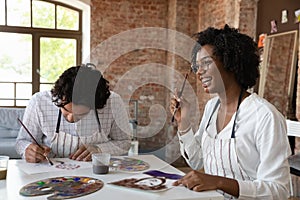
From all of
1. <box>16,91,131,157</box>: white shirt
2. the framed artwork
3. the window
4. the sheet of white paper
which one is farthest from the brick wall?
the sheet of white paper

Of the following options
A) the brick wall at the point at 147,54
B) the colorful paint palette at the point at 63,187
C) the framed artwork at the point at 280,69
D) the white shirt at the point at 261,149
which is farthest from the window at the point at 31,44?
the white shirt at the point at 261,149

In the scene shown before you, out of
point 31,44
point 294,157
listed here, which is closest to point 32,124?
point 294,157

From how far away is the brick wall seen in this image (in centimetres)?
521

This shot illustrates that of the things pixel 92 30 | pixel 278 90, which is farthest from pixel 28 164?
pixel 92 30

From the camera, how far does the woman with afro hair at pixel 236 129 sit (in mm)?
1257

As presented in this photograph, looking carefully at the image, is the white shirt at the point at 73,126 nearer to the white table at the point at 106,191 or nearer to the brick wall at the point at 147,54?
the white table at the point at 106,191

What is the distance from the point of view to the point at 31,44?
17.7ft

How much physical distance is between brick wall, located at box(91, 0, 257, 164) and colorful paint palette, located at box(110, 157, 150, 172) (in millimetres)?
3419

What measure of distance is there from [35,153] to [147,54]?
4212 mm

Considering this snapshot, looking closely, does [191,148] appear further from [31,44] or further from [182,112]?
[31,44]

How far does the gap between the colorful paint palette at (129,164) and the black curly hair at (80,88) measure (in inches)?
14.1

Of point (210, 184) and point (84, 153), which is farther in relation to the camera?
point (84, 153)

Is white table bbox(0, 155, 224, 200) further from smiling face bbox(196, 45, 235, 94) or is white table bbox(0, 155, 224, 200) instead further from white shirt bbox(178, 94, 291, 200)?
smiling face bbox(196, 45, 235, 94)

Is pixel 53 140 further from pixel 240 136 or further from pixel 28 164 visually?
pixel 240 136
